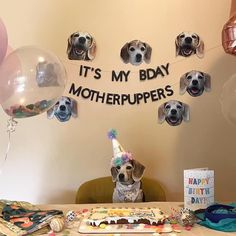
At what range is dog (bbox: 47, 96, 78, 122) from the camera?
7.66ft

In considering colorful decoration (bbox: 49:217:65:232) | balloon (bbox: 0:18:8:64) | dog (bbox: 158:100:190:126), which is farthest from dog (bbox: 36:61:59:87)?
dog (bbox: 158:100:190:126)

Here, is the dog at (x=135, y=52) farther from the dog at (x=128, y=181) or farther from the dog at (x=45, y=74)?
the dog at (x=45, y=74)

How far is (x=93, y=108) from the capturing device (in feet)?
7.74

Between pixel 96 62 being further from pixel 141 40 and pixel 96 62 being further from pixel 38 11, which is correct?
pixel 38 11

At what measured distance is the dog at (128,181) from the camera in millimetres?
1860

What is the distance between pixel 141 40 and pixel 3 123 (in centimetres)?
98

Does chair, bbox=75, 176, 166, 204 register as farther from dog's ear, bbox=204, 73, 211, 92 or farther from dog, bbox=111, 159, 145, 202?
dog's ear, bbox=204, 73, 211, 92

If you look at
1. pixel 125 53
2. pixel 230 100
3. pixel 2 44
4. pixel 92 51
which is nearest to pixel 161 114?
pixel 125 53

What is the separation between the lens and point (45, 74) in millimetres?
1535

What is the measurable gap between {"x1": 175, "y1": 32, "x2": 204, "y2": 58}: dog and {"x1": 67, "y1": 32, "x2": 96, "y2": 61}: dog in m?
0.53

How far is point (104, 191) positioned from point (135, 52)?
86 centimetres

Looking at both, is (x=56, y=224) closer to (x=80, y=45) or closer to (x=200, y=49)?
(x=80, y=45)

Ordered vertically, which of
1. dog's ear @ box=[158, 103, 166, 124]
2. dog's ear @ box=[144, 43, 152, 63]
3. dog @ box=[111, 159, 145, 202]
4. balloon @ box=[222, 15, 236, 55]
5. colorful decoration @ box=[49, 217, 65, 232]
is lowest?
colorful decoration @ box=[49, 217, 65, 232]

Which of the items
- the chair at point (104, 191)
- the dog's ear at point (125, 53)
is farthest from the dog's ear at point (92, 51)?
the chair at point (104, 191)
